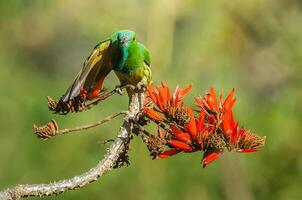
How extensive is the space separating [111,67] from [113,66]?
77 mm

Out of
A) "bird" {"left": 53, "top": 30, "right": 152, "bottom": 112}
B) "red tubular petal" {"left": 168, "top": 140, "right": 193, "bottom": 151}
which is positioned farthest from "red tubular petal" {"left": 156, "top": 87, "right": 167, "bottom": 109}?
"bird" {"left": 53, "top": 30, "right": 152, "bottom": 112}

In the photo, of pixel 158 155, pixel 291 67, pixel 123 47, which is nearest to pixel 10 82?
pixel 291 67

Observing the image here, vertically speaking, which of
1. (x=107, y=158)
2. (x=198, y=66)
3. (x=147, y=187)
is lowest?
(x=147, y=187)

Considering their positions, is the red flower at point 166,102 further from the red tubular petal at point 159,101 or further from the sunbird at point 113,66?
the sunbird at point 113,66

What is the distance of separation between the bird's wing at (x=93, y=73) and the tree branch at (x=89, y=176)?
0.19 m

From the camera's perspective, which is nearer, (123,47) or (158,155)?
(158,155)

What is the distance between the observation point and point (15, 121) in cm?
805

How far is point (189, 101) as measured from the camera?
682 centimetres

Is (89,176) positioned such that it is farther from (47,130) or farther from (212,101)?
(212,101)

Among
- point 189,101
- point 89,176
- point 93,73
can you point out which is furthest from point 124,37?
point 189,101

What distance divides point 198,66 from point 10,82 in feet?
6.92

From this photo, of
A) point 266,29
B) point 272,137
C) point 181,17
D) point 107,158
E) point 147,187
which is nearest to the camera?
point 107,158

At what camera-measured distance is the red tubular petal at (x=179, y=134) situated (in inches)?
79.8

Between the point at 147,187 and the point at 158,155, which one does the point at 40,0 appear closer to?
the point at 147,187
